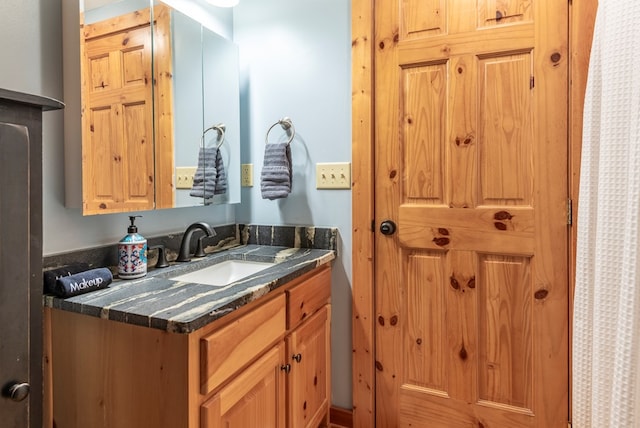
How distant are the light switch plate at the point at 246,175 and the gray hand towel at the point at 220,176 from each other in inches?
6.1

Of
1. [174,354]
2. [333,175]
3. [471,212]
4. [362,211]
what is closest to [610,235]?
[471,212]

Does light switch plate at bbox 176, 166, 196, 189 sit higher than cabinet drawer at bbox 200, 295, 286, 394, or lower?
higher

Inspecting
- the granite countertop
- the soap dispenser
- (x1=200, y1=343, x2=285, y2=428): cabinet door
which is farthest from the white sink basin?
(x1=200, y1=343, x2=285, y2=428): cabinet door

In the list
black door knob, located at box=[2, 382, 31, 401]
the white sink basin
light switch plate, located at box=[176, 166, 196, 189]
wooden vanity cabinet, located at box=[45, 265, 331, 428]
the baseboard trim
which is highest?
light switch plate, located at box=[176, 166, 196, 189]

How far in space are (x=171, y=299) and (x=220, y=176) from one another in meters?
0.81

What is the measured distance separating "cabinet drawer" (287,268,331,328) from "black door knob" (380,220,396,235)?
30cm

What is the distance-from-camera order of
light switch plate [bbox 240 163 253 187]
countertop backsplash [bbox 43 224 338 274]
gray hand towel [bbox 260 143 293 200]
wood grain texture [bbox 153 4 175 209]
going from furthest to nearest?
1. light switch plate [bbox 240 163 253 187]
2. gray hand towel [bbox 260 143 293 200]
3. wood grain texture [bbox 153 4 175 209]
4. countertop backsplash [bbox 43 224 338 274]

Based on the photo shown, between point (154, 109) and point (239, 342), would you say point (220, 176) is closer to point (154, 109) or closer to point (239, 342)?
point (154, 109)

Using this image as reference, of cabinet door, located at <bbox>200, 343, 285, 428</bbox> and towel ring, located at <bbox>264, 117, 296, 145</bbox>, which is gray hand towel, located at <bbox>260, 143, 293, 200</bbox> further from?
cabinet door, located at <bbox>200, 343, 285, 428</bbox>

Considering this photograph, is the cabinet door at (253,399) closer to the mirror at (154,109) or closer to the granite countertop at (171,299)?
the granite countertop at (171,299)

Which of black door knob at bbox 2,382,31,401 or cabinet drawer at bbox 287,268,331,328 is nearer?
black door knob at bbox 2,382,31,401

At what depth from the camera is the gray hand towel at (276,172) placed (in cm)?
166

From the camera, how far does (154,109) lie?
1368 millimetres

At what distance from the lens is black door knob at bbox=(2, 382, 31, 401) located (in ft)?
2.11
